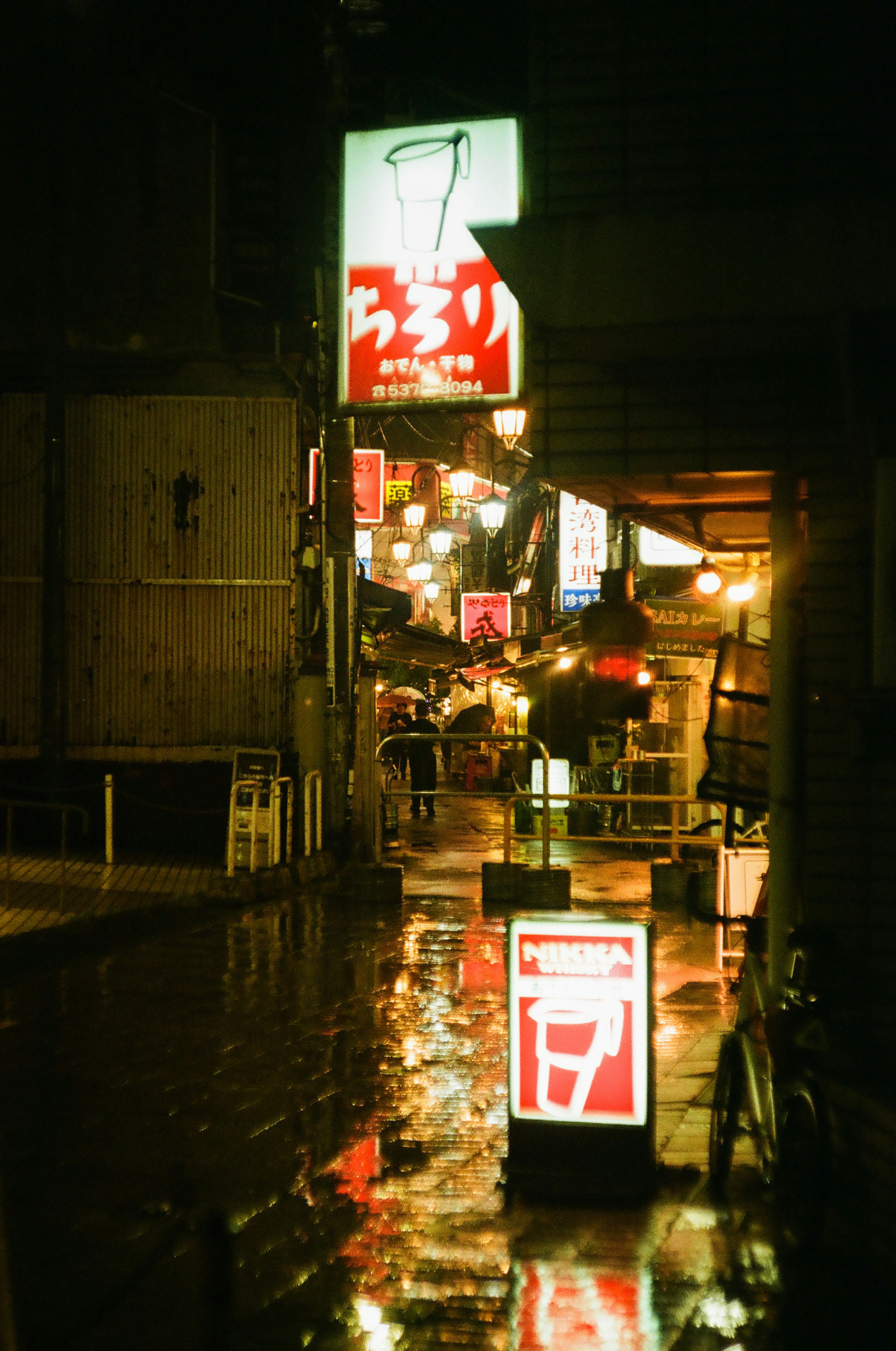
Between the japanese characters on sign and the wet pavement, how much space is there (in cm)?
813

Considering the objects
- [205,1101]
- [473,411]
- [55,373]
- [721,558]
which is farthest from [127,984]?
[55,373]

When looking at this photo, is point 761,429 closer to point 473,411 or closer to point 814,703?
point 814,703

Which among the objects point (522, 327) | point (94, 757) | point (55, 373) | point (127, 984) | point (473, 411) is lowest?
point (127, 984)

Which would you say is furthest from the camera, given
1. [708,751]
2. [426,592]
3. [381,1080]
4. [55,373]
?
[426,592]

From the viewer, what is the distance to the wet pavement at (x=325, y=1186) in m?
4.26

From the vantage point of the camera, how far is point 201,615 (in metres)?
17.5

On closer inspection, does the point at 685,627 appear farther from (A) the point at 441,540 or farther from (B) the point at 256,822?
(A) the point at 441,540

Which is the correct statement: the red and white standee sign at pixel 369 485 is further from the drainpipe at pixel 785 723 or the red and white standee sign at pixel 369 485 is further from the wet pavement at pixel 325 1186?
the drainpipe at pixel 785 723

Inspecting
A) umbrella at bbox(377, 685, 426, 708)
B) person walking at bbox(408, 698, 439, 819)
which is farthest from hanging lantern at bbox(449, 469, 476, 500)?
umbrella at bbox(377, 685, 426, 708)

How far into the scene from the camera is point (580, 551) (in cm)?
2231

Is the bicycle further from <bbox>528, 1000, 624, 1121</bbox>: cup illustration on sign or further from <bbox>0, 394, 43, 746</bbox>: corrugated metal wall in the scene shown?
<bbox>0, 394, 43, 746</bbox>: corrugated metal wall

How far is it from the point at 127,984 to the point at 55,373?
9.79 meters

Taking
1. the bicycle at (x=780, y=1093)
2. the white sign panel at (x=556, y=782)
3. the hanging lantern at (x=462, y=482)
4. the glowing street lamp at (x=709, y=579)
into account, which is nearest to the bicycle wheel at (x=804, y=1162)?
the bicycle at (x=780, y=1093)

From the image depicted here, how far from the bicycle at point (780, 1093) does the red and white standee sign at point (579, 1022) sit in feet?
1.55
